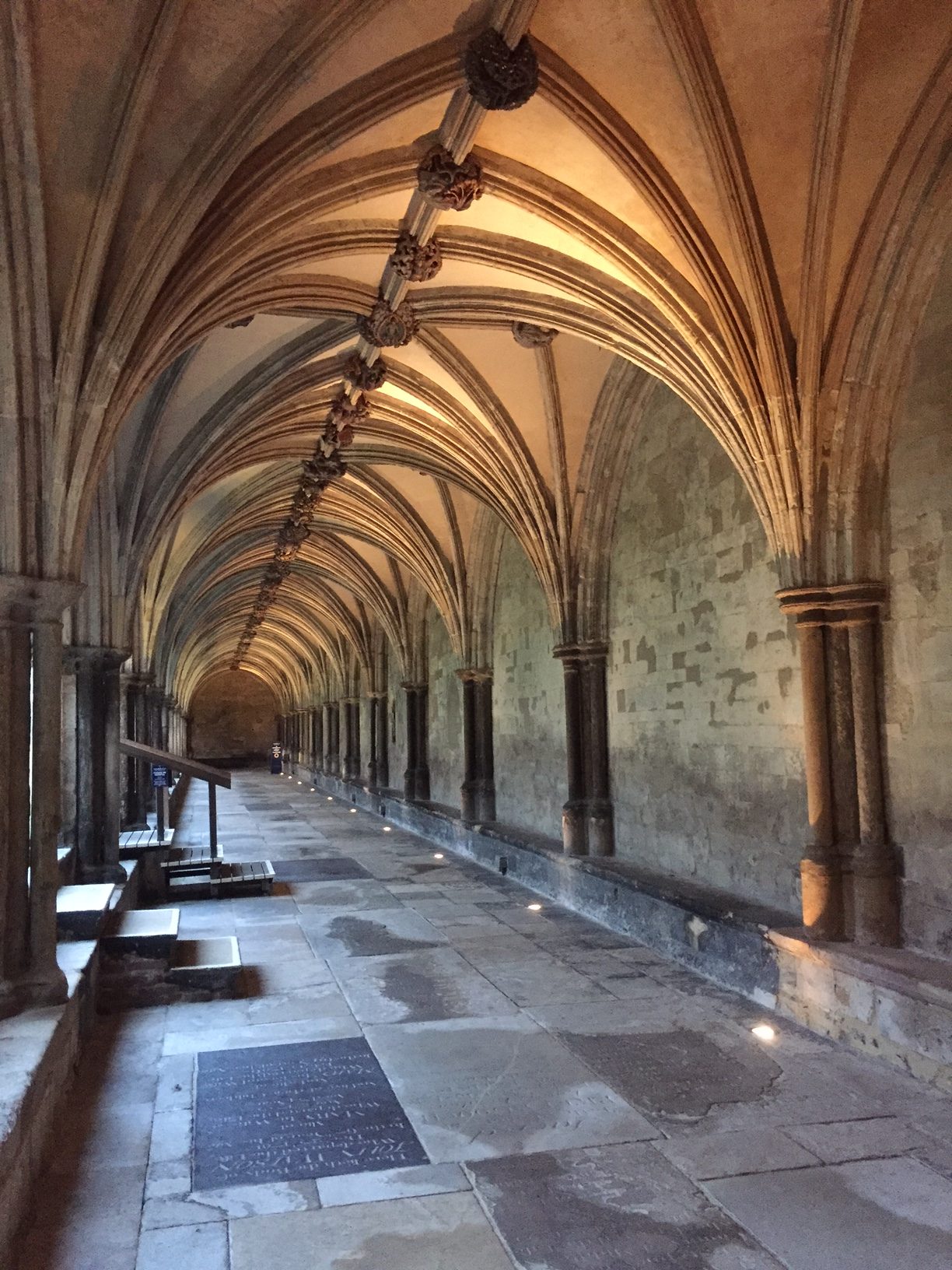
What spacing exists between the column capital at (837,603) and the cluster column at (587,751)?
14.2 ft

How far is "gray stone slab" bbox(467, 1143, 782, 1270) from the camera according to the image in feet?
10.6

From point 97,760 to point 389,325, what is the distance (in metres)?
4.55

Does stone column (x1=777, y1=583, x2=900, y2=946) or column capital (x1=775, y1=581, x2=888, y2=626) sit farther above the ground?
column capital (x1=775, y1=581, x2=888, y2=626)

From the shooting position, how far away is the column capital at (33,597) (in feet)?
15.4

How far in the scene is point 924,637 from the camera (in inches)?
Answer: 222

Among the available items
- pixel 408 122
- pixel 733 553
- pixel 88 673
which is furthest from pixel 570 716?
pixel 408 122

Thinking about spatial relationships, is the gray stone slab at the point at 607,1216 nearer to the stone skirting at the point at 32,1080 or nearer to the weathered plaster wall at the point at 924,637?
the stone skirting at the point at 32,1080

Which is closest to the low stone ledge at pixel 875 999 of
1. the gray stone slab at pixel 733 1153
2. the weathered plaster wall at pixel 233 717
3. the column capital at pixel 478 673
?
the gray stone slab at pixel 733 1153

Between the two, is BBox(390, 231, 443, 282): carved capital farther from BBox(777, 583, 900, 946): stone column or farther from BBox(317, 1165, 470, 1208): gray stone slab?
BBox(317, 1165, 470, 1208): gray stone slab


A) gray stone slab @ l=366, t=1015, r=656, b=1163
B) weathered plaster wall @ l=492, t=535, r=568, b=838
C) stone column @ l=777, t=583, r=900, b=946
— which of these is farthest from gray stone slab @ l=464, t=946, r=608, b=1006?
weathered plaster wall @ l=492, t=535, r=568, b=838

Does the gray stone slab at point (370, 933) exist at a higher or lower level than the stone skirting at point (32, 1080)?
lower

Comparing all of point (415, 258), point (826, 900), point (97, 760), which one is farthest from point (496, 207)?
point (97, 760)

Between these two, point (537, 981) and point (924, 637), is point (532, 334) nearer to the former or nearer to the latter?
point (924, 637)

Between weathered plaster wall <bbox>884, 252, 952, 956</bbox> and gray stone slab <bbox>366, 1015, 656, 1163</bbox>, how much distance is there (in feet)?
7.58
